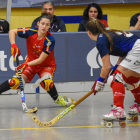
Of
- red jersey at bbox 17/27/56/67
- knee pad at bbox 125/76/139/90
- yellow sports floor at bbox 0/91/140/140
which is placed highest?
red jersey at bbox 17/27/56/67

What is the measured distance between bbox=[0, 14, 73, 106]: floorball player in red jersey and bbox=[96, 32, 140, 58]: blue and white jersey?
3.99ft

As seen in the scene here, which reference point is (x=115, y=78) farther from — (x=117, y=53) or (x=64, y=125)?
(x=64, y=125)

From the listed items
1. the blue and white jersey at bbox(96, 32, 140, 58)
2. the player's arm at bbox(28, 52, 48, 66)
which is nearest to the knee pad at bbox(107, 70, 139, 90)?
the blue and white jersey at bbox(96, 32, 140, 58)

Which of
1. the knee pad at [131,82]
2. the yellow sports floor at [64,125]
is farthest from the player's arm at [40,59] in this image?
the knee pad at [131,82]

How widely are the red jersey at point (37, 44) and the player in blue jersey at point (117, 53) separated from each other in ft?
3.54

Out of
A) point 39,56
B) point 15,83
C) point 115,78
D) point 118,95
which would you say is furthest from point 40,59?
point 118,95

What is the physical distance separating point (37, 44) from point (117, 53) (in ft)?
4.90

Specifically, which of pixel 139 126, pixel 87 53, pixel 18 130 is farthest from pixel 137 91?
pixel 87 53

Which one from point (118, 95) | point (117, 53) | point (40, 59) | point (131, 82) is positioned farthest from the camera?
point (40, 59)

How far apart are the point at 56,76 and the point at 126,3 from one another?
3403mm

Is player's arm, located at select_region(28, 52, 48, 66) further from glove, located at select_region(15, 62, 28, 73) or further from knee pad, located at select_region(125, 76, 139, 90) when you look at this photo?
knee pad, located at select_region(125, 76, 139, 90)

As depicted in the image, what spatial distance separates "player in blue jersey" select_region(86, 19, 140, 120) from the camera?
3.62m

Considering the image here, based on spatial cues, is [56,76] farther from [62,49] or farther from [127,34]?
[127,34]

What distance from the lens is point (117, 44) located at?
368cm
